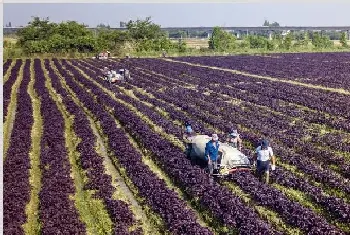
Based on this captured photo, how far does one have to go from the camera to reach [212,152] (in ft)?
50.4

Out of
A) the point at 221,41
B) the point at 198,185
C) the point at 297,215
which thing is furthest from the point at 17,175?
the point at 221,41

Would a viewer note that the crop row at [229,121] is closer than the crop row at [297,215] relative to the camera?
No

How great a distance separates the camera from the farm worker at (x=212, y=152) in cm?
1537

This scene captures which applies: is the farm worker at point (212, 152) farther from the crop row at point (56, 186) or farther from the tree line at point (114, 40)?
the tree line at point (114, 40)

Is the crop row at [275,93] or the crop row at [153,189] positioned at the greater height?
the crop row at [153,189]

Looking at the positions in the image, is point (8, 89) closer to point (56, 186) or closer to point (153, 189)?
point (56, 186)

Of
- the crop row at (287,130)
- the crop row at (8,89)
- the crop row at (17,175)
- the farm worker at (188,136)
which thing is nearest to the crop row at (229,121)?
the crop row at (287,130)

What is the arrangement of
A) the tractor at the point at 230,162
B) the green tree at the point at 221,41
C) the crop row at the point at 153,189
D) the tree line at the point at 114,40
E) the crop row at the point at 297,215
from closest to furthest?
the crop row at the point at 297,215, the crop row at the point at 153,189, the tractor at the point at 230,162, the tree line at the point at 114,40, the green tree at the point at 221,41

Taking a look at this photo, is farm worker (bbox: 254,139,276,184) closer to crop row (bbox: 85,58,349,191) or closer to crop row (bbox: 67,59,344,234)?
crop row (bbox: 67,59,344,234)

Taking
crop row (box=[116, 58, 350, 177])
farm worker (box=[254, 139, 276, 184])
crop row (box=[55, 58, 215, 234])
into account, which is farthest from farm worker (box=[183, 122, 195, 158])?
crop row (box=[116, 58, 350, 177])

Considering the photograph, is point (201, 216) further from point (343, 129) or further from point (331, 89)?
point (331, 89)

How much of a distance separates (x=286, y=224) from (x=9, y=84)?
1367 inches

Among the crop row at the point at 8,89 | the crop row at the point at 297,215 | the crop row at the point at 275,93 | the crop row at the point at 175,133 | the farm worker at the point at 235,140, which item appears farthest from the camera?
the crop row at the point at 8,89

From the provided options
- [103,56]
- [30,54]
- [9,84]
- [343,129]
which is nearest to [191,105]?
[343,129]
